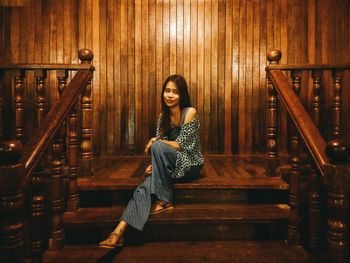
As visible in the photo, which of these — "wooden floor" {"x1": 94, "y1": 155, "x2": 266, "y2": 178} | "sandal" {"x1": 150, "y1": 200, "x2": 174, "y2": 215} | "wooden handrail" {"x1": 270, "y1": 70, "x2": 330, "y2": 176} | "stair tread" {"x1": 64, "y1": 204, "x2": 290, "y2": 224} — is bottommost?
"stair tread" {"x1": 64, "y1": 204, "x2": 290, "y2": 224}

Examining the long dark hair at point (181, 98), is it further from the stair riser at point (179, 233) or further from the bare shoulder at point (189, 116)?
the stair riser at point (179, 233)

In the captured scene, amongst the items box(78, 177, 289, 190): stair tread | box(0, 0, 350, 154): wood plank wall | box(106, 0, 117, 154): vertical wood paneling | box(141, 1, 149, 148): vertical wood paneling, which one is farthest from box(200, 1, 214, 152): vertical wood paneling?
box(78, 177, 289, 190): stair tread

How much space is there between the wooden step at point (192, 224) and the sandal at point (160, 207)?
0.13 ft

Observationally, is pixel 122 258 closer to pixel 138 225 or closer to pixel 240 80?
pixel 138 225

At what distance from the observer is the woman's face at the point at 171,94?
247 centimetres

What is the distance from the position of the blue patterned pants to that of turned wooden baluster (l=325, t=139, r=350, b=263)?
1044 mm

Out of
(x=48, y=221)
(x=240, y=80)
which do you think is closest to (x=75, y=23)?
(x=240, y=80)

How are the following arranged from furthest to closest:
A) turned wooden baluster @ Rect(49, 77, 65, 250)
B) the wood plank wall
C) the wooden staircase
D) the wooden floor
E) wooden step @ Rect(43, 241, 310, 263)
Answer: the wood plank wall
the wooden floor
the wooden staircase
turned wooden baluster @ Rect(49, 77, 65, 250)
wooden step @ Rect(43, 241, 310, 263)

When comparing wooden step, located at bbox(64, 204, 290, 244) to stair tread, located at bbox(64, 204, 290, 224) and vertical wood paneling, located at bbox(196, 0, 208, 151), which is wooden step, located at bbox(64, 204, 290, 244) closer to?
stair tread, located at bbox(64, 204, 290, 224)

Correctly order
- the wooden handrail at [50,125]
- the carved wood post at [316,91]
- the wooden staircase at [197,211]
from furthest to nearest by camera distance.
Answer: the carved wood post at [316,91]
the wooden staircase at [197,211]
the wooden handrail at [50,125]

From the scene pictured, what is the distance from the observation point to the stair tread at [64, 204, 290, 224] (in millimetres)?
2064

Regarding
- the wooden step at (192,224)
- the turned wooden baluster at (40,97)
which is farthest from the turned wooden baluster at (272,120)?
the turned wooden baluster at (40,97)

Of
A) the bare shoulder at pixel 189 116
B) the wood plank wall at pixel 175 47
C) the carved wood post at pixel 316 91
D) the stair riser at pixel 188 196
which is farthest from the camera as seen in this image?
the wood plank wall at pixel 175 47

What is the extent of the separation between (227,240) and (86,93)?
1527mm
